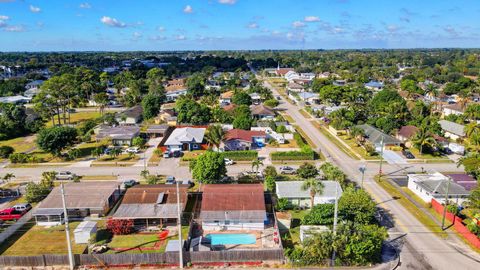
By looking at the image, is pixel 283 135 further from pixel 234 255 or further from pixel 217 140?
pixel 234 255

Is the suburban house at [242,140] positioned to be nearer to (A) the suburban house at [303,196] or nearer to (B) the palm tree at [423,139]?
(A) the suburban house at [303,196]

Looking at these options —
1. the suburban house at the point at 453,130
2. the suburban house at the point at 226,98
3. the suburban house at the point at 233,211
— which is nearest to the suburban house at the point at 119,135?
the suburban house at the point at 233,211

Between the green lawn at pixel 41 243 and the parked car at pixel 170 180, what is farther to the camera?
the parked car at pixel 170 180

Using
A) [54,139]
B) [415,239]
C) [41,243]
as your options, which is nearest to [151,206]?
[41,243]

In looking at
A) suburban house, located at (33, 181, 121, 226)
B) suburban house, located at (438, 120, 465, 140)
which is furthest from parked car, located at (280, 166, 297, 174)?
suburban house, located at (438, 120, 465, 140)

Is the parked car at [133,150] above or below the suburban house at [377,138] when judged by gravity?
below

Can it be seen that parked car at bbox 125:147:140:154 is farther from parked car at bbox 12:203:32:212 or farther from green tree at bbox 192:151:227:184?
parked car at bbox 12:203:32:212
